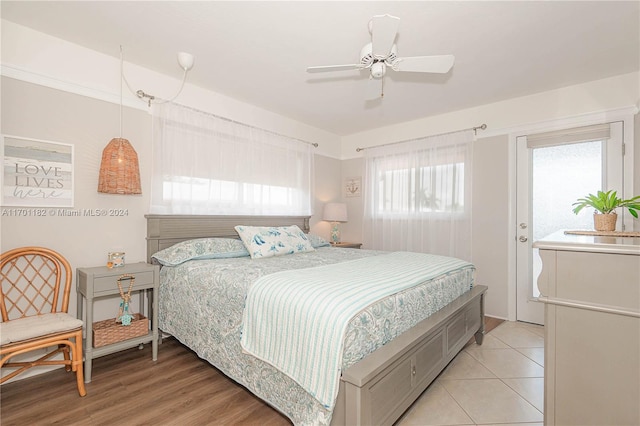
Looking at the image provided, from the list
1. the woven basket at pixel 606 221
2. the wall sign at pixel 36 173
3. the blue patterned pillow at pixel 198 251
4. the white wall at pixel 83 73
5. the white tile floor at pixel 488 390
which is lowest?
the white tile floor at pixel 488 390

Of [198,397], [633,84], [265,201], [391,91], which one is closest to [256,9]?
[391,91]

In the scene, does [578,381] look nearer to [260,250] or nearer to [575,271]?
[575,271]

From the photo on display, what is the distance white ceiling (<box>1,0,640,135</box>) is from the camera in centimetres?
205

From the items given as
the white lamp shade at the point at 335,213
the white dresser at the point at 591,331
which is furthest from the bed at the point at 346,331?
the white lamp shade at the point at 335,213

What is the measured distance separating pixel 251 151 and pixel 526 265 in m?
3.55

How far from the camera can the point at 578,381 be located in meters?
1.22

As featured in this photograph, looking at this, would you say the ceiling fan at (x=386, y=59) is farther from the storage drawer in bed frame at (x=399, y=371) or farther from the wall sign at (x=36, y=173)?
the wall sign at (x=36, y=173)

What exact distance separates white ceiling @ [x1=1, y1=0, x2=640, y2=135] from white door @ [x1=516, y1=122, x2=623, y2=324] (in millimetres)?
593

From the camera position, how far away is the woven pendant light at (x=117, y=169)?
255cm

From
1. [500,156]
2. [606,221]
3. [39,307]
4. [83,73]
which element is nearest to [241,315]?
[39,307]

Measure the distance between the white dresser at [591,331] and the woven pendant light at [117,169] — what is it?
9.67 ft

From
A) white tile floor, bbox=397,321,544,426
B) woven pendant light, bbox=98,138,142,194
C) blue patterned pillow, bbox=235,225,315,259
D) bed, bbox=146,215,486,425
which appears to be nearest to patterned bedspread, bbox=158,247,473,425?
bed, bbox=146,215,486,425

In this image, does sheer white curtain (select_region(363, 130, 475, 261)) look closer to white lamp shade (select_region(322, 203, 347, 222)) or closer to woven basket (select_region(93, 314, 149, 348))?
white lamp shade (select_region(322, 203, 347, 222))

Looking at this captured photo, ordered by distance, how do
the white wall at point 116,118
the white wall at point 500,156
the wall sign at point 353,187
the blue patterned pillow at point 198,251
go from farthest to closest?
the wall sign at point 353,187
the white wall at point 500,156
the blue patterned pillow at point 198,251
the white wall at point 116,118
